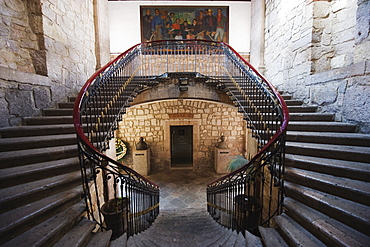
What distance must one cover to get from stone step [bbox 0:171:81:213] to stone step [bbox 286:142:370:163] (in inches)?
110

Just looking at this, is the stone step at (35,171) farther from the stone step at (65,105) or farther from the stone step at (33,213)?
the stone step at (65,105)

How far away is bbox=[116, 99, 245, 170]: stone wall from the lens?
6.12 meters

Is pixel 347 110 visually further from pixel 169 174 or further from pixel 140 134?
pixel 140 134

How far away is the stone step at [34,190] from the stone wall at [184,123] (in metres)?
4.42

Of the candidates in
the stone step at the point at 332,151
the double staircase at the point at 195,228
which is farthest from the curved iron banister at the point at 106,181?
the stone step at the point at 332,151

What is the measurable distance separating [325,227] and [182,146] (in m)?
5.73

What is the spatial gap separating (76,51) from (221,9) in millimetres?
5348

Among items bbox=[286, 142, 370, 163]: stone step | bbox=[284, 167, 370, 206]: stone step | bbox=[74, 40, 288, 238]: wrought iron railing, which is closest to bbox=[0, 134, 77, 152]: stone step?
bbox=[74, 40, 288, 238]: wrought iron railing

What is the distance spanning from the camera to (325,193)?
5.13 feet

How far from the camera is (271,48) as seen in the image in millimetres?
4844

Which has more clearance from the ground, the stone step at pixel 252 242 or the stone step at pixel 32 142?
the stone step at pixel 32 142

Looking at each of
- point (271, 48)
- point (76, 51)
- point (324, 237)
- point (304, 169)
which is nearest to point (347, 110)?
point (304, 169)

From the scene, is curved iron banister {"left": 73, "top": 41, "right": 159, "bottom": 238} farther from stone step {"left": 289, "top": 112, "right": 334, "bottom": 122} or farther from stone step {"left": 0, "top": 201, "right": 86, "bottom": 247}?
stone step {"left": 289, "top": 112, "right": 334, "bottom": 122}

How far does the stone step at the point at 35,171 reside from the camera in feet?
5.05
